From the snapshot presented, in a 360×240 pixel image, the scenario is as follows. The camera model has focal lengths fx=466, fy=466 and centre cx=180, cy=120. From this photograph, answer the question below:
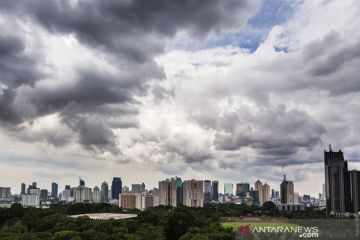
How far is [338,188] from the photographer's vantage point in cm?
18588

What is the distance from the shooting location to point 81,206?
130875 millimetres

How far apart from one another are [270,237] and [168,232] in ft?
86.1

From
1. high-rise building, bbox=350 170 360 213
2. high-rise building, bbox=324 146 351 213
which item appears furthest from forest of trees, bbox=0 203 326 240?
high-rise building, bbox=324 146 351 213

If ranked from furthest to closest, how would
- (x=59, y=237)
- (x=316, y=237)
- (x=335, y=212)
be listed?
(x=335, y=212) < (x=59, y=237) < (x=316, y=237)

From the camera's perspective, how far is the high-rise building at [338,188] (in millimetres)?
180625

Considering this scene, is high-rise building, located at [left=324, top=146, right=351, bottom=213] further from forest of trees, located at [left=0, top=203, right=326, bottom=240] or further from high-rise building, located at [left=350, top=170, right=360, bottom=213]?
forest of trees, located at [left=0, top=203, right=326, bottom=240]

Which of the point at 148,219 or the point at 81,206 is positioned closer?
the point at 148,219

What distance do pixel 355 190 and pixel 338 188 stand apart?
10.3 m

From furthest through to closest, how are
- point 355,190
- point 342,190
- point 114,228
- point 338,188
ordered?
point 338,188
point 342,190
point 355,190
point 114,228

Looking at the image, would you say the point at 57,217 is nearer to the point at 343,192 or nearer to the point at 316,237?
the point at 316,237

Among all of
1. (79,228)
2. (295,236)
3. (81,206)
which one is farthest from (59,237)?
(81,206)

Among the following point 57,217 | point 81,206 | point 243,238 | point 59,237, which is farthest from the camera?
point 81,206

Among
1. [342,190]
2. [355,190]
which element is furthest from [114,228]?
[342,190]

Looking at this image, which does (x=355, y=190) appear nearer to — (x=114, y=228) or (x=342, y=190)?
(x=342, y=190)
